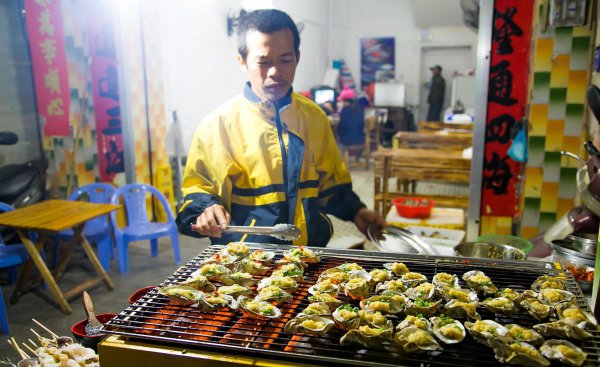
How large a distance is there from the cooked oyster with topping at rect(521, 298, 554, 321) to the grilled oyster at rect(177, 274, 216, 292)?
991 millimetres

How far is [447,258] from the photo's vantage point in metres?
1.88

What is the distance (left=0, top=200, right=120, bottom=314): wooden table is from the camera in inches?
152

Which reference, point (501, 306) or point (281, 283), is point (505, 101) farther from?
point (281, 283)

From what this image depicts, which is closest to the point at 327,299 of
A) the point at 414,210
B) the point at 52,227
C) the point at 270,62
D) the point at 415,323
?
the point at 415,323

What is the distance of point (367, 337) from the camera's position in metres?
1.27

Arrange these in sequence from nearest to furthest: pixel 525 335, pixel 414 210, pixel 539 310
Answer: pixel 525 335 → pixel 539 310 → pixel 414 210

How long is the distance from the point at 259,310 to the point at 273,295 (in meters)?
0.11

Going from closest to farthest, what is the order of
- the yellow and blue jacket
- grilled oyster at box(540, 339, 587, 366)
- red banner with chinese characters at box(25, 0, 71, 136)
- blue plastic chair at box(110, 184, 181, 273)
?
1. grilled oyster at box(540, 339, 587, 366)
2. the yellow and blue jacket
3. red banner with chinese characters at box(25, 0, 71, 136)
4. blue plastic chair at box(110, 184, 181, 273)

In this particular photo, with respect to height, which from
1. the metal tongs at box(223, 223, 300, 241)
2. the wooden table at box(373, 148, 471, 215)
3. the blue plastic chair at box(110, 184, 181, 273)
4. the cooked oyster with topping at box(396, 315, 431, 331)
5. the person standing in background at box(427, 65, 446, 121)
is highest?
the person standing in background at box(427, 65, 446, 121)

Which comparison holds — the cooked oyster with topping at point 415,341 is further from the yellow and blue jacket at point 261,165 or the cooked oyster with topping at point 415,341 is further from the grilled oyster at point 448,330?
the yellow and blue jacket at point 261,165

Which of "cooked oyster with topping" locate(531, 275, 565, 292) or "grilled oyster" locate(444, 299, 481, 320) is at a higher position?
"cooked oyster with topping" locate(531, 275, 565, 292)

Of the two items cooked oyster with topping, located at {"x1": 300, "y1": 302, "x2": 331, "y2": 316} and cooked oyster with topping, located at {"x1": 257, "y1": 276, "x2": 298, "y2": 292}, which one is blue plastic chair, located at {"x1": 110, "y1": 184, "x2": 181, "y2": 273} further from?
cooked oyster with topping, located at {"x1": 300, "y1": 302, "x2": 331, "y2": 316}

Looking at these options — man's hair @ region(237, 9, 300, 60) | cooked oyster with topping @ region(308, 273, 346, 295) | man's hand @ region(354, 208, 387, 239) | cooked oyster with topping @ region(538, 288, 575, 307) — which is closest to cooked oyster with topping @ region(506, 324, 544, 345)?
cooked oyster with topping @ region(538, 288, 575, 307)

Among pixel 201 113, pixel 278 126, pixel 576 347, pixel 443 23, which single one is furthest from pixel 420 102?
pixel 576 347
